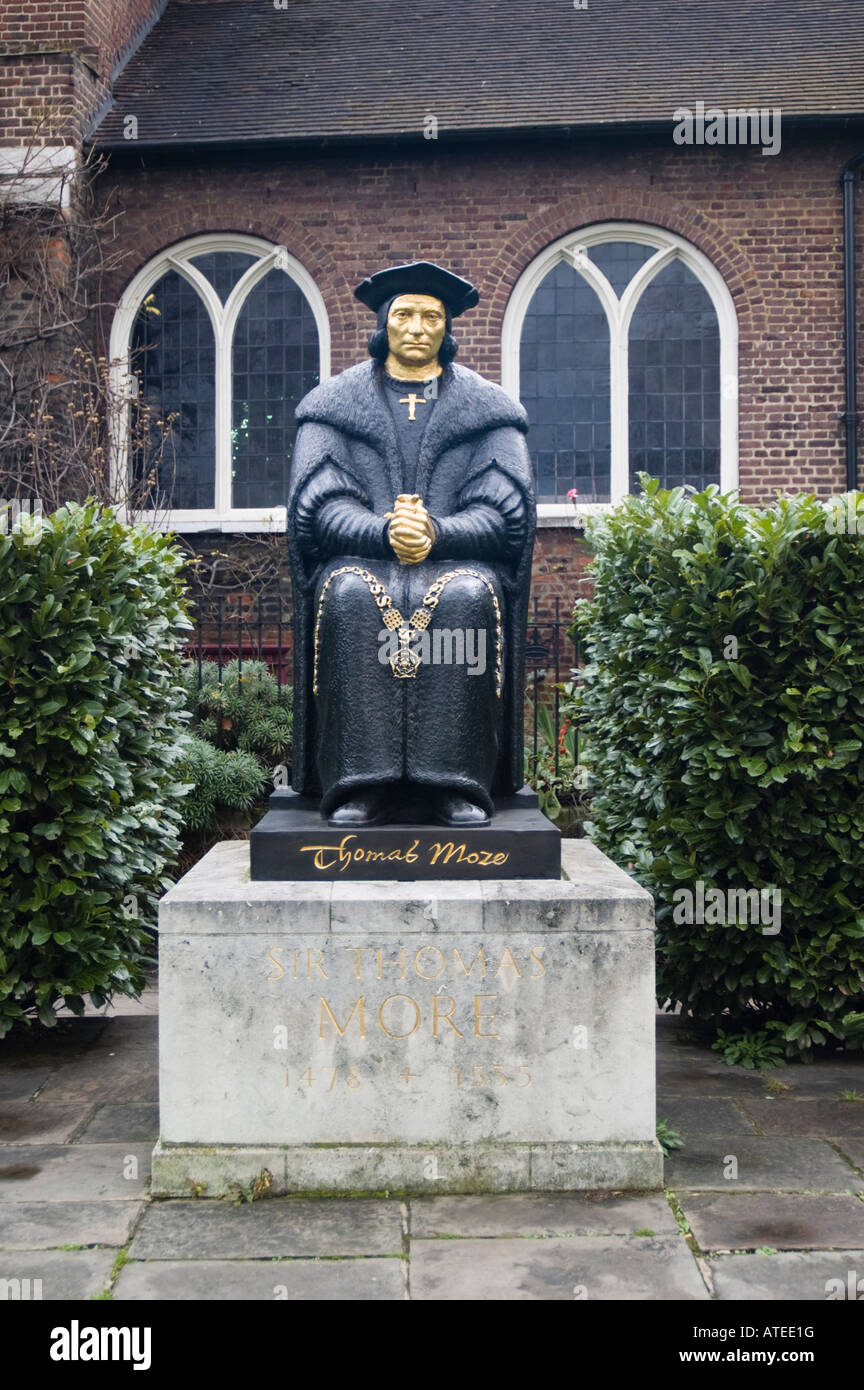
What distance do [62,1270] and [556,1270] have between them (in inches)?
53.8

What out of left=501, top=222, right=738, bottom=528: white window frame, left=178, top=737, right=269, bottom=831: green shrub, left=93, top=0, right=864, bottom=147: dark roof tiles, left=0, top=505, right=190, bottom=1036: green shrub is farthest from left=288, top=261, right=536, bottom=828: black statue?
left=93, top=0, right=864, bottom=147: dark roof tiles

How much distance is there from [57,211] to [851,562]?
10554mm

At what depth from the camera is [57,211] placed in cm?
1311

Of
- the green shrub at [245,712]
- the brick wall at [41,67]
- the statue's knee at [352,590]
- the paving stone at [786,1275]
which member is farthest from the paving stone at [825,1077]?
the brick wall at [41,67]

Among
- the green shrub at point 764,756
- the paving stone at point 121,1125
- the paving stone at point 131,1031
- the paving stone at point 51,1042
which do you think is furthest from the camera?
the paving stone at point 131,1031

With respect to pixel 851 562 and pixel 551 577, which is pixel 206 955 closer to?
pixel 851 562

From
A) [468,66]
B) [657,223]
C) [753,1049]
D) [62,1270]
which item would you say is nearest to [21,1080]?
[62,1270]

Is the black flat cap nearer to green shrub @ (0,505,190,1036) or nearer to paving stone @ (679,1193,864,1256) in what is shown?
green shrub @ (0,505,190,1036)

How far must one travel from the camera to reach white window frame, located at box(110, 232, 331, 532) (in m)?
14.0

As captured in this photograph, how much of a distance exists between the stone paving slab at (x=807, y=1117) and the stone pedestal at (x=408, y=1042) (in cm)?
83

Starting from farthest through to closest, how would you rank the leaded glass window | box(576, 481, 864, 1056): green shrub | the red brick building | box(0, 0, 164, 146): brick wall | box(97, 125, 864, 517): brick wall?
the leaded glass window → box(97, 125, 864, 517): brick wall → the red brick building → box(0, 0, 164, 146): brick wall → box(576, 481, 864, 1056): green shrub

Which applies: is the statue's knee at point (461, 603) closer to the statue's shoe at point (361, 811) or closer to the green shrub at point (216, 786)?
the statue's shoe at point (361, 811)

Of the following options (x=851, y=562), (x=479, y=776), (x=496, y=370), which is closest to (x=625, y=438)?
(x=496, y=370)

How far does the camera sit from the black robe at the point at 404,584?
14.8 ft
